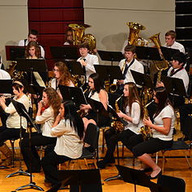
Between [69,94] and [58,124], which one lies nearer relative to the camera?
[58,124]

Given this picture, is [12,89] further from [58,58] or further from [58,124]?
[58,58]

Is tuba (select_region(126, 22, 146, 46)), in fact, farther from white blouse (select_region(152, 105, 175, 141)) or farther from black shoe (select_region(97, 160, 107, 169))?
white blouse (select_region(152, 105, 175, 141))

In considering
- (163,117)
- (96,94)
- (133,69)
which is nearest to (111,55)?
(133,69)

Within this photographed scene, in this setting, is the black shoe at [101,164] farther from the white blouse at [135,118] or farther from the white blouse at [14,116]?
the white blouse at [14,116]

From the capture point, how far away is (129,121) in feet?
21.5

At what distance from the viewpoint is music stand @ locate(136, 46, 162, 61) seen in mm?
8547

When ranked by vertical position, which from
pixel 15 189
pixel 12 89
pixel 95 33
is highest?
pixel 95 33

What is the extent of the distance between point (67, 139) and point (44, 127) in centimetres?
77

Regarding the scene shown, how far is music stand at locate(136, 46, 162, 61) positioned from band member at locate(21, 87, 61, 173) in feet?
8.62

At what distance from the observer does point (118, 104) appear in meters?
7.21

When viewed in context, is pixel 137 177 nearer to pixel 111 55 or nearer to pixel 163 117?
pixel 163 117

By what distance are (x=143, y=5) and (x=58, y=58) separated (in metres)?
3.43

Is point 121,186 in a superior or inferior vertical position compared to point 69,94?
inferior

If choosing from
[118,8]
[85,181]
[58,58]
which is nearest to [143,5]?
[118,8]
